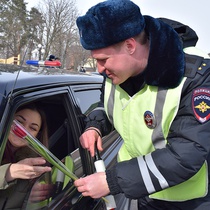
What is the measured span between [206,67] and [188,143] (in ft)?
1.14

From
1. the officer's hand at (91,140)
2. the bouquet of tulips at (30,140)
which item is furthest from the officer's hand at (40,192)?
the officer's hand at (91,140)

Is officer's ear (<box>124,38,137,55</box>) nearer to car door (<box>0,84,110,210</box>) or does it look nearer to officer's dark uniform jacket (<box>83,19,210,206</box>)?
officer's dark uniform jacket (<box>83,19,210,206</box>)

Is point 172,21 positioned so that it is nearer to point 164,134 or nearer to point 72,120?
point 164,134

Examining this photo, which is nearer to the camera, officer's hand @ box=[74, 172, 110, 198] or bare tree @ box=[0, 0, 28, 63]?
officer's hand @ box=[74, 172, 110, 198]

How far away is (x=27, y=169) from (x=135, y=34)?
77 cm

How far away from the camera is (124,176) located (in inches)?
52.7

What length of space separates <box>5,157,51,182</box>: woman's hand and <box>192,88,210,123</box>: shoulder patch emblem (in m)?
0.72

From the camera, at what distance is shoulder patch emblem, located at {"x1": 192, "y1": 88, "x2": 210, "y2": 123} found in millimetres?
1297

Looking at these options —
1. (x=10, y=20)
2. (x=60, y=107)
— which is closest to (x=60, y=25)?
(x=10, y=20)

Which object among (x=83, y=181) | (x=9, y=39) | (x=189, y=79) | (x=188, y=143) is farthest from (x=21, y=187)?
(x=9, y=39)

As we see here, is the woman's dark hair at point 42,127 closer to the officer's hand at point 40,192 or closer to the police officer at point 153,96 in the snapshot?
the officer's hand at point 40,192

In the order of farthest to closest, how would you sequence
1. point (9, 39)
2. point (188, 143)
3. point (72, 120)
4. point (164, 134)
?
1. point (9, 39)
2. point (72, 120)
3. point (164, 134)
4. point (188, 143)

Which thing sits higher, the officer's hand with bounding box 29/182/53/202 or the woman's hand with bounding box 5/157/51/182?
the woman's hand with bounding box 5/157/51/182

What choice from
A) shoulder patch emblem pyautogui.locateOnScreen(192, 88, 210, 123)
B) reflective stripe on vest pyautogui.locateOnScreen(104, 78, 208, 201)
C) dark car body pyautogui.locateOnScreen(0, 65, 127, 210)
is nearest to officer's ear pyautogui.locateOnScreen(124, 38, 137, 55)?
reflective stripe on vest pyautogui.locateOnScreen(104, 78, 208, 201)
